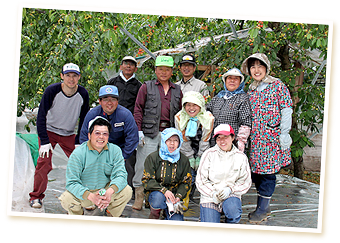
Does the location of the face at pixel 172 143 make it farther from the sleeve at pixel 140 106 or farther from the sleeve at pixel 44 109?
the sleeve at pixel 44 109

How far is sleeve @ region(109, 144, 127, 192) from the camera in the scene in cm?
345

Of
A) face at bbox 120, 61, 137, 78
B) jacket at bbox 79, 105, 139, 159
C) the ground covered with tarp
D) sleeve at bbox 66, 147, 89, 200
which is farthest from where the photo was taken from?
face at bbox 120, 61, 137, 78

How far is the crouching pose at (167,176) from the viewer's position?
3.48m

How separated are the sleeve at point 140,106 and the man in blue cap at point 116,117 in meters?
0.24

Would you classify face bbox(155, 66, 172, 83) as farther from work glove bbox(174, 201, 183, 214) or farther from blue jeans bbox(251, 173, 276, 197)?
blue jeans bbox(251, 173, 276, 197)

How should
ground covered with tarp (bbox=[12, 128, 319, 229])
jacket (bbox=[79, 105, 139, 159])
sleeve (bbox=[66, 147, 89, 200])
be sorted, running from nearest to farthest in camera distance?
sleeve (bbox=[66, 147, 89, 200])
jacket (bbox=[79, 105, 139, 159])
ground covered with tarp (bbox=[12, 128, 319, 229])

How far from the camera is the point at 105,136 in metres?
3.49

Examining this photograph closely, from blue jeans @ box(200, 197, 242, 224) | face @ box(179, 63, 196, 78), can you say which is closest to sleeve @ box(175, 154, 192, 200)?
blue jeans @ box(200, 197, 242, 224)

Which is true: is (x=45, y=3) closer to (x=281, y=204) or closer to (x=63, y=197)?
(x=63, y=197)

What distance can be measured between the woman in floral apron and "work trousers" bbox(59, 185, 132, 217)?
148 centimetres

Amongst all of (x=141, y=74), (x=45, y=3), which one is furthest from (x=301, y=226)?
(x=45, y=3)

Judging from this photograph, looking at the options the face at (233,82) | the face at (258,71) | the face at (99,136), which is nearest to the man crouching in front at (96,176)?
the face at (99,136)

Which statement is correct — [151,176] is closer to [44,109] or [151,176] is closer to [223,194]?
[223,194]

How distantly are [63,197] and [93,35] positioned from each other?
2368 millimetres
